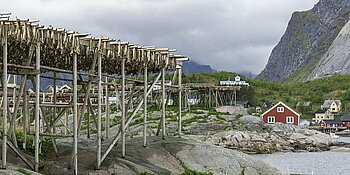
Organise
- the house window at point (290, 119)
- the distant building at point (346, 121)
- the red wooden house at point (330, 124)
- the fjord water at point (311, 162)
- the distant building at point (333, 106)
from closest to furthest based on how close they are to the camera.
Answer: the fjord water at point (311, 162) < the house window at point (290, 119) < the red wooden house at point (330, 124) < the distant building at point (346, 121) < the distant building at point (333, 106)

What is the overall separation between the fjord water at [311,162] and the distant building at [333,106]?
83172mm

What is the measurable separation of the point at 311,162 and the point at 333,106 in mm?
101002

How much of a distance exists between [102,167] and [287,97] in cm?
15411

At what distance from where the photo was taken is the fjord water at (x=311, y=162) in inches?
1917

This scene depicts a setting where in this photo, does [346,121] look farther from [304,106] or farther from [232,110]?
[232,110]

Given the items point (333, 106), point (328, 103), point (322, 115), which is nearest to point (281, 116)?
point (322, 115)

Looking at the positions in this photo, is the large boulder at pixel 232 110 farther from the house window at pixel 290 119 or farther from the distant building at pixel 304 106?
the distant building at pixel 304 106

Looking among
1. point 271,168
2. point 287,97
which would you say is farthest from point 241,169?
point 287,97

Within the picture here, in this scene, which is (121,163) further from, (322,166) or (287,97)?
(287,97)

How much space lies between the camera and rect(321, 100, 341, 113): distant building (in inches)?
6029

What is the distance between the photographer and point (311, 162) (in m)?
57.0

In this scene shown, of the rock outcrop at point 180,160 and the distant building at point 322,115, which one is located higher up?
the rock outcrop at point 180,160

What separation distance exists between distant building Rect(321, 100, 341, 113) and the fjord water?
8317 cm

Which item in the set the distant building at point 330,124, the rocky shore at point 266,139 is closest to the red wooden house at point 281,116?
the rocky shore at point 266,139
